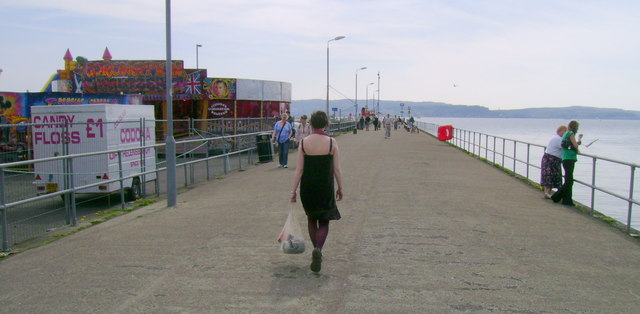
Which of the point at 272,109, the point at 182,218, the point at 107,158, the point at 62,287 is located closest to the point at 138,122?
the point at 107,158

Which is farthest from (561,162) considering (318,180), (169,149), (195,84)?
(195,84)

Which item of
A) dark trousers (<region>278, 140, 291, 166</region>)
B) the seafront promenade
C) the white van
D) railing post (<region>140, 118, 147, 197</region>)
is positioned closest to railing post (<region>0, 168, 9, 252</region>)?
the seafront promenade

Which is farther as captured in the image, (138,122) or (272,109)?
(272,109)

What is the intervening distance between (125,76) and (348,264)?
30.0m

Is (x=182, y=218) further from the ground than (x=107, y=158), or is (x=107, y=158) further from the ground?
(x=107, y=158)

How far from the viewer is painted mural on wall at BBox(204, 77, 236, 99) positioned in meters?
32.2

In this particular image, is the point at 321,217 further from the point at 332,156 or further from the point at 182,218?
the point at 182,218

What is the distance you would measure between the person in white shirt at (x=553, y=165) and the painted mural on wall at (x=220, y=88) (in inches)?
931

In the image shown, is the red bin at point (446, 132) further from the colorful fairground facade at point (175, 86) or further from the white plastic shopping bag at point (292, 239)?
the white plastic shopping bag at point (292, 239)

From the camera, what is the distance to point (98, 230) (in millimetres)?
8172

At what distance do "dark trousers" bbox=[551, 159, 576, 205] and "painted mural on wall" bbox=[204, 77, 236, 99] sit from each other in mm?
24160

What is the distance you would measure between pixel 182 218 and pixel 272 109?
2684 centimetres

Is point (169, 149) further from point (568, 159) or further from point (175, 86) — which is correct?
point (175, 86)

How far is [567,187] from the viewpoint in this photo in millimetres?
10500
